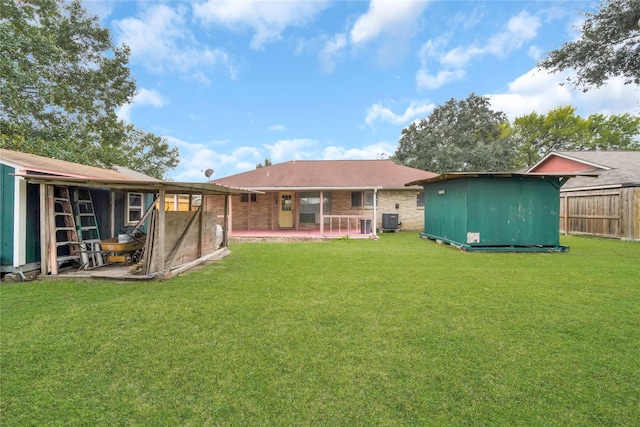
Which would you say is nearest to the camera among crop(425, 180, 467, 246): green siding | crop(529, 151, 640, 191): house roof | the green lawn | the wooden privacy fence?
the green lawn

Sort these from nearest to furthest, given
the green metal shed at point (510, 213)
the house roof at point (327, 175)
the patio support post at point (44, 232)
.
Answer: the patio support post at point (44, 232) < the green metal shed at point (510, 213) < the house roof at point (327, 175)

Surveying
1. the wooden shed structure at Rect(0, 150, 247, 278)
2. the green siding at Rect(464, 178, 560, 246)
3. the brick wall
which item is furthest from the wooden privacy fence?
the wooden shed structure at Rect(0, 150, 247, 278)

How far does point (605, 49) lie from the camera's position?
10.5 meters

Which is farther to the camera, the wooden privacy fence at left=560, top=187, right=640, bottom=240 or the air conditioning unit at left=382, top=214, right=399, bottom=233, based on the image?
the air conditioning unit at left=382, top=214, right=399, bottom=233

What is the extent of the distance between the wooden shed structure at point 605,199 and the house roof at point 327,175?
6.34 meters

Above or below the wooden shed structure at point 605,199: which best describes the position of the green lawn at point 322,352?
below

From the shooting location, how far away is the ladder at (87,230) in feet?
21.2

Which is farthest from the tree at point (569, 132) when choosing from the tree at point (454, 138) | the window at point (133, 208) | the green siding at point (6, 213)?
the green siding at point (6, 213)

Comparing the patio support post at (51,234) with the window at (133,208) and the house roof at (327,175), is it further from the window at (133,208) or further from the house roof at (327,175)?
the house roof at (327,175)

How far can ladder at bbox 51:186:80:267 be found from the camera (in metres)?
6.15

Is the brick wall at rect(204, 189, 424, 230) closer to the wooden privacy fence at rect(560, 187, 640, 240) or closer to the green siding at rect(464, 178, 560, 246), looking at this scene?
the green siding at rect(464, 178, 560, 246)

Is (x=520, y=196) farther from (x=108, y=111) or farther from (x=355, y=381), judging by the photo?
(x=108, y=111)

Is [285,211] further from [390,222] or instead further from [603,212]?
[603,212]

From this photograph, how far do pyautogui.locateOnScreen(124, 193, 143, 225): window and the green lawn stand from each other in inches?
135
